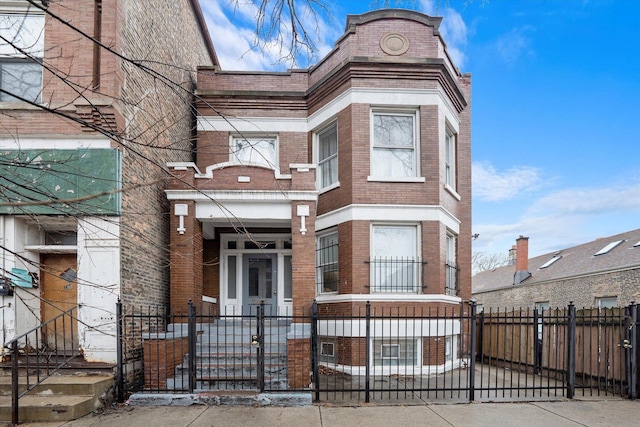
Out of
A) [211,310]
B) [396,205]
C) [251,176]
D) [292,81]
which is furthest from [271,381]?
[292,81]

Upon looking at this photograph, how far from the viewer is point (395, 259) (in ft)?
33.3

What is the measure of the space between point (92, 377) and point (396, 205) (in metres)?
7.44

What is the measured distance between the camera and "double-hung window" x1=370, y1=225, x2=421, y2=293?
10008mm

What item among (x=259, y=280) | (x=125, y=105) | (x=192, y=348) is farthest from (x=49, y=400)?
(x=259, y=280)

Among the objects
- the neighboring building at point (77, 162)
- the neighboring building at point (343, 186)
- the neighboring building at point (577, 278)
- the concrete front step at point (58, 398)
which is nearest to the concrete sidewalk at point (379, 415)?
the concrete front step at point (58, 398)

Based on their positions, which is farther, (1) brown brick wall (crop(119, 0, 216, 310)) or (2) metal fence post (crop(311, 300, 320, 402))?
(1) brown brick wall (crop(119, 0, 216, 310))

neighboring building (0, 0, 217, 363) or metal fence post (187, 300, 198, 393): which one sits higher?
neighboring building (0, 0, 217, 363)

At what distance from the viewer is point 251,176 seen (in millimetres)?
9164

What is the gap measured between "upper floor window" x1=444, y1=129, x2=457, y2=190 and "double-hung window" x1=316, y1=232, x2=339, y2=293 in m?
3.81

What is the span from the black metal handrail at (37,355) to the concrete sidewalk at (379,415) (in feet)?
1.83

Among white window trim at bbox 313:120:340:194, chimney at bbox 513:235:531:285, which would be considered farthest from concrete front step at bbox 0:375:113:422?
chimney at bbox 513:235:531:285

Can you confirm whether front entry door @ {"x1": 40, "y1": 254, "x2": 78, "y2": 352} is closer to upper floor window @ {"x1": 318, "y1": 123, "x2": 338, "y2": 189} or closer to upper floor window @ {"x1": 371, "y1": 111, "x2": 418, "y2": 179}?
upper floor window @ {"x1": 318, "y1": 123, "x2": 338, "y2": 189}

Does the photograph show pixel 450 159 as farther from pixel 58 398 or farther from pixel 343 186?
pixel 58 398

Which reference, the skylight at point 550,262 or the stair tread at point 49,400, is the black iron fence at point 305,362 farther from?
the skylight at point 550,262
